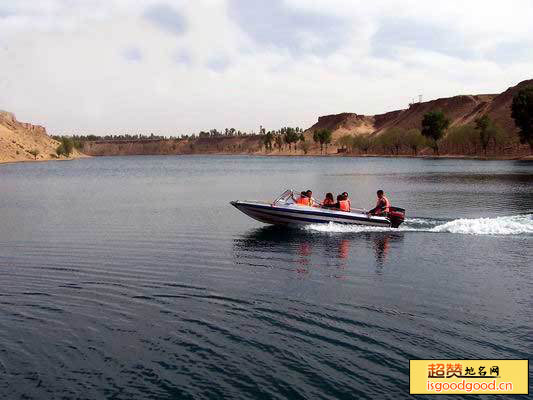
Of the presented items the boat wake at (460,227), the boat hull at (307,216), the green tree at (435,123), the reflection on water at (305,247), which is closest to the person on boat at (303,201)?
the boat hull at (307,216)

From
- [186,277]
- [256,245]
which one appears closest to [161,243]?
[256,245]

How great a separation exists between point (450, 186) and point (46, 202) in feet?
150

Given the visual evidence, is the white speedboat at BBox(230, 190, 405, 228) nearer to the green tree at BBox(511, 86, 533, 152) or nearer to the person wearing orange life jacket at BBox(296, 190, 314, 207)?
the person wearing orange life jacket at BBox(296, 190, 314, 207)

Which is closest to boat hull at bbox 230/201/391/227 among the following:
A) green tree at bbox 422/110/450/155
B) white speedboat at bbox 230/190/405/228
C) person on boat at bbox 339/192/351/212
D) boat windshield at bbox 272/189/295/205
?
white speedboat at bbox 230/190/405/228

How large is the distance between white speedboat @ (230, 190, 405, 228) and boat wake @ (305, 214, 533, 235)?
1.05ft

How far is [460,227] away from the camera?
31.0 metres

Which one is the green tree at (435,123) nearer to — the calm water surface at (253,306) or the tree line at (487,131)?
the tree line at (487,131)

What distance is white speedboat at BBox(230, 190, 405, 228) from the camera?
31656mm

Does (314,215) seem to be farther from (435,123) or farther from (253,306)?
(435,123)

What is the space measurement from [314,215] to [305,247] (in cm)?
533

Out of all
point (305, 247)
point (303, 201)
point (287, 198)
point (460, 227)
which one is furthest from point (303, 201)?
point (460, 227)

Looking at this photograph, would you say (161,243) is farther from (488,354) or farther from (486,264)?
(488,354)

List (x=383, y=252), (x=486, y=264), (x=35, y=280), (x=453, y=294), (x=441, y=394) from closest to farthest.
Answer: (x=441, y=394) → (x=453, y=294) → (x=35, y=280) → (x=486, y=264) → (x=383, y=252)

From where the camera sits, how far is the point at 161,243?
27625 mm
